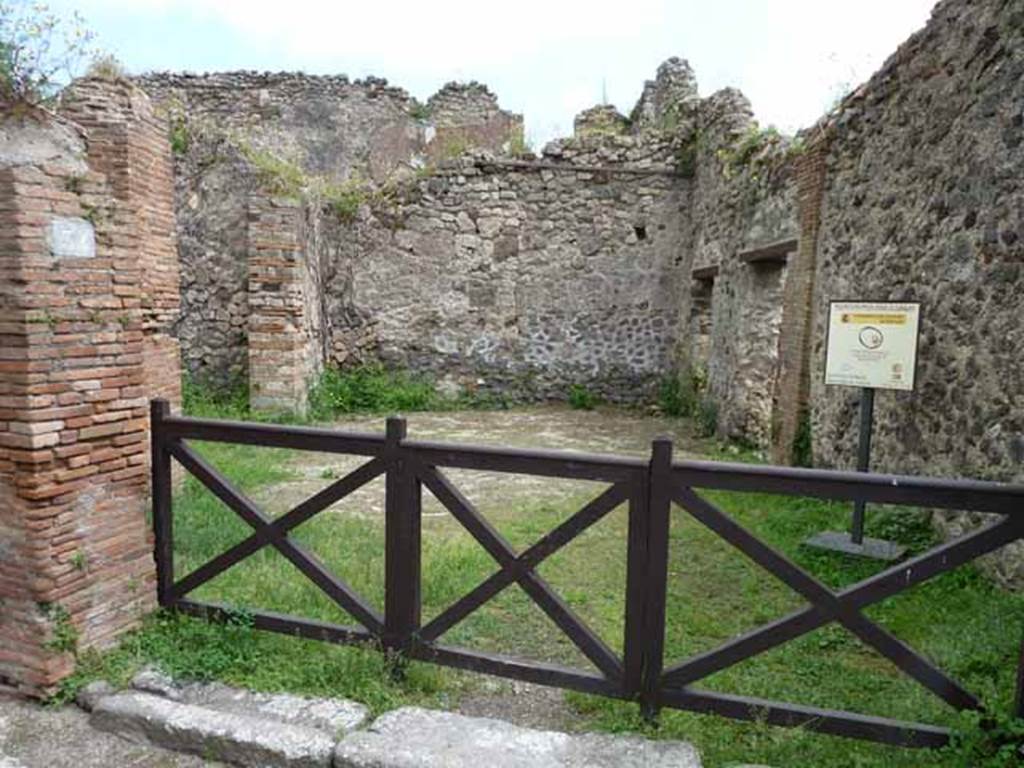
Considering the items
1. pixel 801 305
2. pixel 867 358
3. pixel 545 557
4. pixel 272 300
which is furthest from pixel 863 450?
pixel 272 300

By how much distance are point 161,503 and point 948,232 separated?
462cm

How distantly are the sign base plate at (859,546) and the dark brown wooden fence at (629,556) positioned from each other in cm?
204

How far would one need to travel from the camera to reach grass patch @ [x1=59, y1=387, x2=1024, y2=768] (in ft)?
8.59

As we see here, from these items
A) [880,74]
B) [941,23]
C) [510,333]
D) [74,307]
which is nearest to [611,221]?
[510,333]

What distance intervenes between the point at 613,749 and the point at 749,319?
6451 millimetres

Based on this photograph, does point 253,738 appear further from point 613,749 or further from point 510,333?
point 510,333

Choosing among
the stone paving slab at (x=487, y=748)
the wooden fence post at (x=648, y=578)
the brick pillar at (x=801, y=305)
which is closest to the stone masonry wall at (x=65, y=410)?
the stone paving slab at (x=487, y=748)

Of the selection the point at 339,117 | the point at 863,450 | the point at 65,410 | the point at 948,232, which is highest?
the point at 339,117

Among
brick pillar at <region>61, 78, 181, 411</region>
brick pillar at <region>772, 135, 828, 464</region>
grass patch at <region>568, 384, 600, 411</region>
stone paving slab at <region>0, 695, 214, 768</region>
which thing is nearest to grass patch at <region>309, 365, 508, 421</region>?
grass patch at <region>568, 384, 600, 411</region>

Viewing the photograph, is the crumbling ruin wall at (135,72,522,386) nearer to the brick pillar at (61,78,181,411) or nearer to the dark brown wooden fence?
the brick pillar at (61,78,181,411)

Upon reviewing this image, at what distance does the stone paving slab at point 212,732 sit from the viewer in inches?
96.7

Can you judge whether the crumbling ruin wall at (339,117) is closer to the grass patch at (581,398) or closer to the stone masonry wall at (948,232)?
the grass patch at (581,398)

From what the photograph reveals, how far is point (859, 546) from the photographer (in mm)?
4422

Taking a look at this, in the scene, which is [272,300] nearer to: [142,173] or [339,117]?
[142,173]
